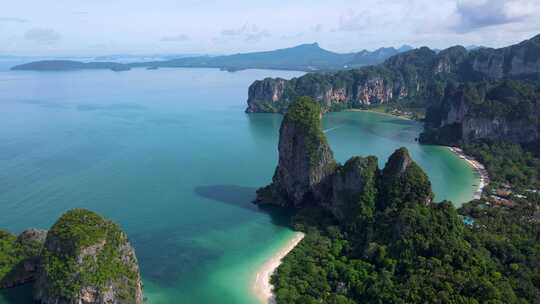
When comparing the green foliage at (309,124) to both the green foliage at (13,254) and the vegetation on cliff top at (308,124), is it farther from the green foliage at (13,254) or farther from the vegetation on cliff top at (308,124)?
the green foliage at (13,254)

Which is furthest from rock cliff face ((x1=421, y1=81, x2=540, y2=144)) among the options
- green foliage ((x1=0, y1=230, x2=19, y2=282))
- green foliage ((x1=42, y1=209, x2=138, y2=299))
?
green foliage ((x1=0, y1=230, x2=19, y2=282))

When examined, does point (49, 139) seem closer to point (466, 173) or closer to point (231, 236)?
point (231, 236)

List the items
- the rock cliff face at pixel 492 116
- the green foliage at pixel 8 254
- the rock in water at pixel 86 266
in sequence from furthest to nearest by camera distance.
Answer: the rock cliff face at pixel 492 116 < the green foliage at pixel 8 254 < the rock in water at pixel 86 266

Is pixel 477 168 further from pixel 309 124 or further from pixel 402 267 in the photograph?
pixel 402 267

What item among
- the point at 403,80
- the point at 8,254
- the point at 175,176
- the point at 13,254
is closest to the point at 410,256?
the point at 13,254

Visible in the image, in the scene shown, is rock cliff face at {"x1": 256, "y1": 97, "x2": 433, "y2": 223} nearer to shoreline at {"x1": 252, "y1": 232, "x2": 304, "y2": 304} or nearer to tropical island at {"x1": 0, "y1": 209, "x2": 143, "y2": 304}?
shoreline at {"x1": 252, "y1": 232, "x2": 304, "y2": 304}

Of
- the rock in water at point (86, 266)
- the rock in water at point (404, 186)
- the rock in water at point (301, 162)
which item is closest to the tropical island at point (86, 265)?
the rock in water at point (86, 266)

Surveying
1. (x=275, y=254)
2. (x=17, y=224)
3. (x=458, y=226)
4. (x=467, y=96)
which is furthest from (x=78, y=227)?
(x=467, y=96)
